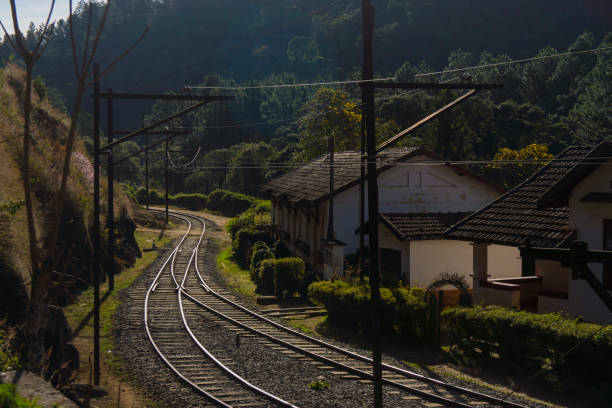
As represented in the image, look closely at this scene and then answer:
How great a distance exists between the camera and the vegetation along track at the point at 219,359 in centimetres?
1152

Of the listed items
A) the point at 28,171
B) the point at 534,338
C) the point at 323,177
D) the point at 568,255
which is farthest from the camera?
the point at 323,177

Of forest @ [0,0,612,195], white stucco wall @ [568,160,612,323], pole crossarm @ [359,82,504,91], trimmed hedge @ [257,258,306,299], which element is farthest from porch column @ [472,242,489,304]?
trimmed hedge @ [257,258,306,299]

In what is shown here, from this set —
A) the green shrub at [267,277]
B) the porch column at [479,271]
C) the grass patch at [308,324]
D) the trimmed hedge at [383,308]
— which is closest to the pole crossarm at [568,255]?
the trimmed hedge at [383,308]

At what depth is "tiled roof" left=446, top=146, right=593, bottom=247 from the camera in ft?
54.0

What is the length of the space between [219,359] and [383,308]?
5033 mm

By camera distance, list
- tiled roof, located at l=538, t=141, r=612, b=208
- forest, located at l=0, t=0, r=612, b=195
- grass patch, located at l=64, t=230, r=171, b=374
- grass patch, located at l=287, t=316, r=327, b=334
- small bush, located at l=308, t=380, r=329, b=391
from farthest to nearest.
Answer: forest, located at l=0, t=0, r=612, b=195 → grass patch, located at l=287, t=316, r=327, b=334 → grass patch, located at l=64, t=230, r=171, b=374 → tiled roof, located at l=538, t=141, r=612, b=208 → small bush, located at l=308, t=380, r=329, b=391

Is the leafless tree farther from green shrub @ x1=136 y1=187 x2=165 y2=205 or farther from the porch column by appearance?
green shrub @ x1=136 y1=187 x2=165 y2=205

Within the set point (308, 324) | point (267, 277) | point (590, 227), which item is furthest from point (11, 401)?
point (267, 277)

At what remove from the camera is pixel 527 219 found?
17734 millimetres

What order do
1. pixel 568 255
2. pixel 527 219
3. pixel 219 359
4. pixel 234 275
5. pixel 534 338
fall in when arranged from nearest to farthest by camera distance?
pixel 568 255
pixel 534 338
pixel 219 359
pixel 527 219
pixel 234 275

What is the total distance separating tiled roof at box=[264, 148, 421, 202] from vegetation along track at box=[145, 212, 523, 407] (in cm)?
664

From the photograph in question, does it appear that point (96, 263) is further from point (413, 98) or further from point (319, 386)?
point (413, 98)

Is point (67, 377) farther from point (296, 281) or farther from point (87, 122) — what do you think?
point (87, 122)

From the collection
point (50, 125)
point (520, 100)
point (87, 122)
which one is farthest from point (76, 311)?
point (87, 122)
